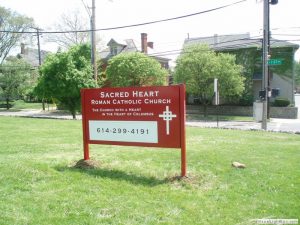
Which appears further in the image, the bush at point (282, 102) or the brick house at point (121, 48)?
the brick house at point (121, 48)

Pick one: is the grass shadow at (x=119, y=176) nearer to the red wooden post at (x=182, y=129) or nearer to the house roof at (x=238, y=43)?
the red wooden post at (x=182, y=129)

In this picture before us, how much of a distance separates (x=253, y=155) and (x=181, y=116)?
269cm

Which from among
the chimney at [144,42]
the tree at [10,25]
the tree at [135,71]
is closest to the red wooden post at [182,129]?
the tree at [135,71]

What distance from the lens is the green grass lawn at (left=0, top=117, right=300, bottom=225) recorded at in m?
4.45

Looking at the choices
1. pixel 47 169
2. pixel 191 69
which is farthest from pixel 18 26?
pixel 47 169

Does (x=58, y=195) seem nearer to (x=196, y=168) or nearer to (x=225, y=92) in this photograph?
(x=196, y=168)

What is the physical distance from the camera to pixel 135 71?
35812 mm

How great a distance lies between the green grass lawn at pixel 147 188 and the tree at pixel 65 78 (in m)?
17.7

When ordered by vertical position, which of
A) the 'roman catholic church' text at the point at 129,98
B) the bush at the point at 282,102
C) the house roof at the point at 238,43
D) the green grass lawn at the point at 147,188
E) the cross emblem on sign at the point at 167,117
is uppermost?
the house roof at the point at 238,43

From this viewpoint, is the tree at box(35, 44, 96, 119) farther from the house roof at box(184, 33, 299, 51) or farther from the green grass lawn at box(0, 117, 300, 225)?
the green grass lawn at box(0, 117, 300, 225)

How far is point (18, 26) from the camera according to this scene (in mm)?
52625

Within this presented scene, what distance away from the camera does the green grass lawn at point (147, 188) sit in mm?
4449

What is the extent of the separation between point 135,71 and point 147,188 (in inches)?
1209

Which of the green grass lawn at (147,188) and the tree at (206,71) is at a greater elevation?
the tree at (206,71)
